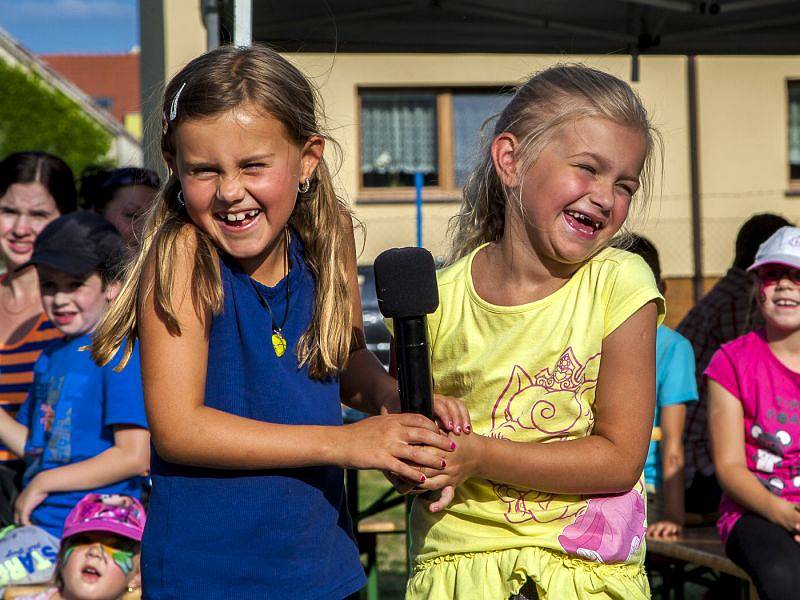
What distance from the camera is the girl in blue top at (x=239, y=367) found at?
6.55 ft

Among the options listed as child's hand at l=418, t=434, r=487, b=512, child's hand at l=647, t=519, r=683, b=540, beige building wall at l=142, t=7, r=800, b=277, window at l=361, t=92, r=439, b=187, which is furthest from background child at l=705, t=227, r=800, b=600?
window at l=361, t=92, r=439, b=187

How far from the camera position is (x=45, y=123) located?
3722 centimetres

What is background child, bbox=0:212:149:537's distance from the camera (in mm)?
3383

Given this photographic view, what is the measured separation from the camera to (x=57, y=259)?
12.1ft

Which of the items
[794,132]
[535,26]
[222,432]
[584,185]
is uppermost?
[794,132]

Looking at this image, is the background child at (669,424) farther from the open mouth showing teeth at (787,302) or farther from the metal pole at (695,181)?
the metal pole at (695,181)

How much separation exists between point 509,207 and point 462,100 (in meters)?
13.8

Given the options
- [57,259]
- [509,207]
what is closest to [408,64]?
[57,259]

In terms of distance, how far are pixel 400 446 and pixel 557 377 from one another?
41 cm

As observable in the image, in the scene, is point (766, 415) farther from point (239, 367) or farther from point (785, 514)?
point (239, 367)

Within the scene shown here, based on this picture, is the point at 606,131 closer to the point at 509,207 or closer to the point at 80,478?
the point at 509,207

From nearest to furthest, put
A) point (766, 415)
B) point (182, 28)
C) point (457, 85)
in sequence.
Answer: point (766, 415)
point (182, 28)
point (457, 85)

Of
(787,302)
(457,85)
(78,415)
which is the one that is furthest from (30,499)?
(457,85)

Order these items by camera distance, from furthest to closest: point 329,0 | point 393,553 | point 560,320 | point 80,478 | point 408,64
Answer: point 408,64 → point 393,553 → point 329,0 → point 80,478 → point 560,320
